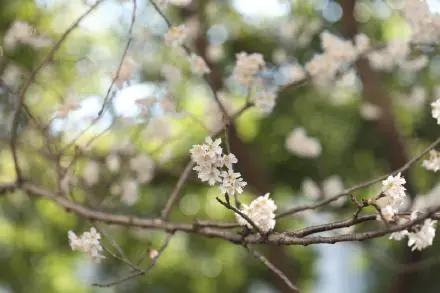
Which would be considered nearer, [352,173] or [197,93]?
[352,173]

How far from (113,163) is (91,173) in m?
0.27

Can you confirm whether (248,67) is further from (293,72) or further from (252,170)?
(252,170)

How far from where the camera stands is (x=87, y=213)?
1.45m

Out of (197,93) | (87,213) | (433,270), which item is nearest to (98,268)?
(197,93)

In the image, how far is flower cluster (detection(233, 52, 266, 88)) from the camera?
1488 millimetres

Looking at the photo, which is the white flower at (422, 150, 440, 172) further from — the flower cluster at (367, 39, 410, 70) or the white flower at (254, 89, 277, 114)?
the flower cluster at (367, 39, 410, 70)

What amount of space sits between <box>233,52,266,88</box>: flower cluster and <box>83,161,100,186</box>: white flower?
3.00ft

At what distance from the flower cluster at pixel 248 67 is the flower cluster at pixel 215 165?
0.60 meters

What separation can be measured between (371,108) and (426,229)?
1.68 metres

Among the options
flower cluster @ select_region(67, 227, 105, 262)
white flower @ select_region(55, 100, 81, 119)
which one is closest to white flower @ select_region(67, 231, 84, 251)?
flower cluster @ select_region(67, 227, 105, 262)

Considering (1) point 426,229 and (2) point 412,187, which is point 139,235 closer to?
(2) point 412,187

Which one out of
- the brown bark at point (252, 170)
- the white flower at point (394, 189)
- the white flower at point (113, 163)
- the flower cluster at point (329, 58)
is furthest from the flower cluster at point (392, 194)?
the brown bark at point (252, 170)

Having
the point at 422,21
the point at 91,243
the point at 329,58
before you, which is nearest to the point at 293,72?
the point at 329,58

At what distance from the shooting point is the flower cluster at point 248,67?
1.49 metres
